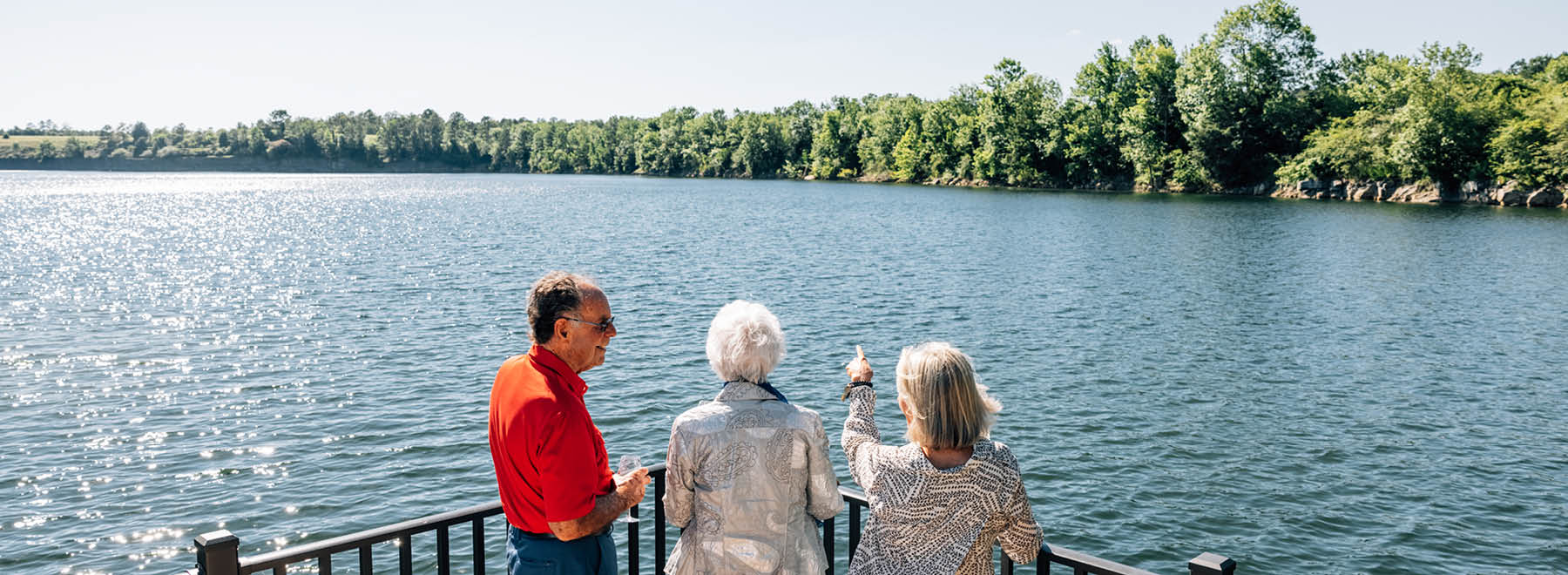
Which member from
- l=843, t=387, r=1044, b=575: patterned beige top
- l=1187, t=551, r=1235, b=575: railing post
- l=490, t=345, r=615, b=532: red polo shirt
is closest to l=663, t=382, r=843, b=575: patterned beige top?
l=843, t=387, r=1044, b=575: patterned beige top

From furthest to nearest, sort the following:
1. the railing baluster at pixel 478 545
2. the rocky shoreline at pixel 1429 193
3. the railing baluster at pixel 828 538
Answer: the rocky shoreline at pixel 1429 193, the railing baluster at pixel 828 538, the railing baluster at pixel 478 545

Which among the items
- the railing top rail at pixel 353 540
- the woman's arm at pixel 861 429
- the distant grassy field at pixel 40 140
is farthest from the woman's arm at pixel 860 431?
the distant grassy field at pixel 40 140

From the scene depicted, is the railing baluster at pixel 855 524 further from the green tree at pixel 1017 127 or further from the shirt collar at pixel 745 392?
the green tree at pixel 1017 127

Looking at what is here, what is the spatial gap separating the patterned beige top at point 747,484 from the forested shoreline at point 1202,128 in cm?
6558

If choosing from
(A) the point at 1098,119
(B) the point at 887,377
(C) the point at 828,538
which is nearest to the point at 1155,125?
(A) the point at 1098,119

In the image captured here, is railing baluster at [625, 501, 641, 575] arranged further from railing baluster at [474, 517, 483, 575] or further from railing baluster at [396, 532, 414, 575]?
railing baluster at [396, 532, 414, 575]

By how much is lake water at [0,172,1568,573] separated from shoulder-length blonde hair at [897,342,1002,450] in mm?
7435

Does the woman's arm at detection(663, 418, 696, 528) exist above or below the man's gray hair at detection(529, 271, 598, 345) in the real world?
below

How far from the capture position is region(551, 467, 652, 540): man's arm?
315 cm

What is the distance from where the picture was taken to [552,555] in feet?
10.7

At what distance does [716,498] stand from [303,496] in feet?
30.3

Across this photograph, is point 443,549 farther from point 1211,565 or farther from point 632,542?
point 1211,565

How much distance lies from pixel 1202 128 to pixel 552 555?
78488 mm

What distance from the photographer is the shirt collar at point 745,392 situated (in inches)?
132
